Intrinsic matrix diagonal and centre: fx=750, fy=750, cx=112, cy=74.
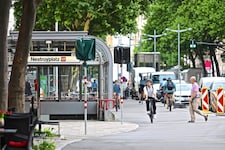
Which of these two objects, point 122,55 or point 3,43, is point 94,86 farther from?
point 3,43

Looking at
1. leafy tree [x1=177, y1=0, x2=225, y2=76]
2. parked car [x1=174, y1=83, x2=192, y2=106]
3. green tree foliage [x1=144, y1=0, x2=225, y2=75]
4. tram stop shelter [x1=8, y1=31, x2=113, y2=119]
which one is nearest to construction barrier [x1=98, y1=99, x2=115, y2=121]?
tram stop shelter [x1=8, y1=31, x2=113, y2=119]

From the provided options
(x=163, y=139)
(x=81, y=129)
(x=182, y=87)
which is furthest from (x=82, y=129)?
(x=182, y=87)

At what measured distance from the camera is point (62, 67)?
3042 centimetres

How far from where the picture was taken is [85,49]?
909 inches

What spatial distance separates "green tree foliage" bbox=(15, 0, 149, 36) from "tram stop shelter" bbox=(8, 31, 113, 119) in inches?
301

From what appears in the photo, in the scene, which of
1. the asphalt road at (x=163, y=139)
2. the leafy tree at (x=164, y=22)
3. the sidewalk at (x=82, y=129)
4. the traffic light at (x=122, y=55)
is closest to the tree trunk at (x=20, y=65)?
the sidewalk at (x=82, y=129)

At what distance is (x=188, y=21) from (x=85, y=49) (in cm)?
5184

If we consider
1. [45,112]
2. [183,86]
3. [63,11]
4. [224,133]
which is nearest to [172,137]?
[224,133]

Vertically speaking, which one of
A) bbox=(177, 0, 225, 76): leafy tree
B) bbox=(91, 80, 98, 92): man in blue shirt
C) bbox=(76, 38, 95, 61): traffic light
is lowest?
bbox=(91, 80, 98, 92): man in blue shirt

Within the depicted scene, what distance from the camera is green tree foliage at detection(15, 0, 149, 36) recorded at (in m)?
40.1

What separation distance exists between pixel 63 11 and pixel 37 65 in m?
11.3

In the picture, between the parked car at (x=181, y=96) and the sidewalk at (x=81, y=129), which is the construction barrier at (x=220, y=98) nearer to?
the sidewalk at (x=81, y=129)

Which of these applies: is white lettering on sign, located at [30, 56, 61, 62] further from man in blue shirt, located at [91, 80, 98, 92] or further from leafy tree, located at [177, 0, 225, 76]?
leafy tree, located at [177, 0, 225, 76]

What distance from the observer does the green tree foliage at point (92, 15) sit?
40094mm
